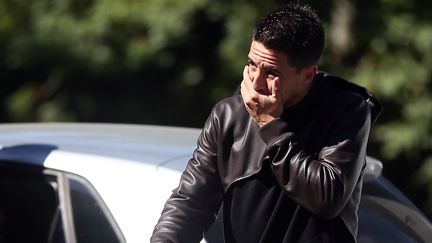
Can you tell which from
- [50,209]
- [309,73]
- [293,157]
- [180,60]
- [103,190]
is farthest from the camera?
[180,60]

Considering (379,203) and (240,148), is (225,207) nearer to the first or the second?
(240,148)

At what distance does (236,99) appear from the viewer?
8.84ft

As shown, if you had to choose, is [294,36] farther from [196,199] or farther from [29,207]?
[29,207]

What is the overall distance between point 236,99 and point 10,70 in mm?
4929

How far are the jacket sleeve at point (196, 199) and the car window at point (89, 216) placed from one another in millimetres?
262

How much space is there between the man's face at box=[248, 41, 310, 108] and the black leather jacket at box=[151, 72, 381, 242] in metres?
0.08

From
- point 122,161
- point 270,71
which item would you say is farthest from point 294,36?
point 122,161

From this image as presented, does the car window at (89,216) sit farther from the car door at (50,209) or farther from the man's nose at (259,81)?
the man's nose at (259,81)

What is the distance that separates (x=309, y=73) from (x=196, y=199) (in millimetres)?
439

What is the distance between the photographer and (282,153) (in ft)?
8.05

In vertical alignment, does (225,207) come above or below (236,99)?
below

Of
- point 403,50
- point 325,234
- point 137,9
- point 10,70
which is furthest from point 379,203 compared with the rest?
point 10,70

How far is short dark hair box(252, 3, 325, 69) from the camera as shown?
2488mm

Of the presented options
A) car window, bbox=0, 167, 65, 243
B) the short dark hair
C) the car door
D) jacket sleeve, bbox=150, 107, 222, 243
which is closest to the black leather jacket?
jacket sleeve, bbox=150, 107, 222, 243
